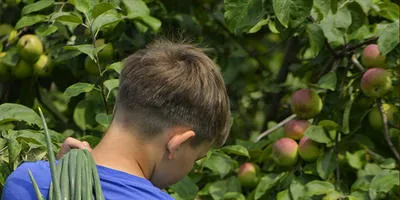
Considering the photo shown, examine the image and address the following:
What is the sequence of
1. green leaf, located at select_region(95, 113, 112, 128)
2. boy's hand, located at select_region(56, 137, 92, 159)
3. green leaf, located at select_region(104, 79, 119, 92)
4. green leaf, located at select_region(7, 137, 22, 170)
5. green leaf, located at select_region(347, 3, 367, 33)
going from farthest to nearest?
green leaf, located at select_region(347, 3, 367, 33), green leaf, located at select_region(95, 113, 112, 128), green leaf, located at select_region(104, 79, 119, 92), green leaf, located at select_region(7, 137, 22, 170), boy's hand, located at select_region(56, 137, 92, 159)

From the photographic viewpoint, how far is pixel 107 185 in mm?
1486

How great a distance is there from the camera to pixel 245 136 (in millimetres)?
3336

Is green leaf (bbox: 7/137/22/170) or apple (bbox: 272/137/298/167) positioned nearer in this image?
green leaf (bbox: 7/137/22/170)

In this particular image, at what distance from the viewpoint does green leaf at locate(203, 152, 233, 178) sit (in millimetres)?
2314

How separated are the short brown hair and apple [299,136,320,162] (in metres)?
1.02

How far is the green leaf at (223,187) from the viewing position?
257cm

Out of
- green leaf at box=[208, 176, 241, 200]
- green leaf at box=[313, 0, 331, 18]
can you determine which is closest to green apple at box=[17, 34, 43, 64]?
green leaf at box=[208, 176, 241, 200]

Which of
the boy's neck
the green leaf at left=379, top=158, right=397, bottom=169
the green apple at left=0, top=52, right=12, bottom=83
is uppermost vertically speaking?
the boy's neck

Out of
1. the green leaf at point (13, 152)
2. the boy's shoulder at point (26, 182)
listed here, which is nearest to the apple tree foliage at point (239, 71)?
the green leaf at point (13, 152)

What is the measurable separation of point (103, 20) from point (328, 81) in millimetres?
705

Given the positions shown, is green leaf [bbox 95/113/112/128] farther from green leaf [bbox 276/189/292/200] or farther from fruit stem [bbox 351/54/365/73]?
fruit stem [bbox 351/54/365/73]

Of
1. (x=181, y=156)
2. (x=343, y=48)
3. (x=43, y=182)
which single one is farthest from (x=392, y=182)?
(x=43, y=182)

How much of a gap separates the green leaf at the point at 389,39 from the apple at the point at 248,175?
1.74 ft

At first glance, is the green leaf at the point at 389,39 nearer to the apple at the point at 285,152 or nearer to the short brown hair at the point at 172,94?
the apple at the point at 285,152
